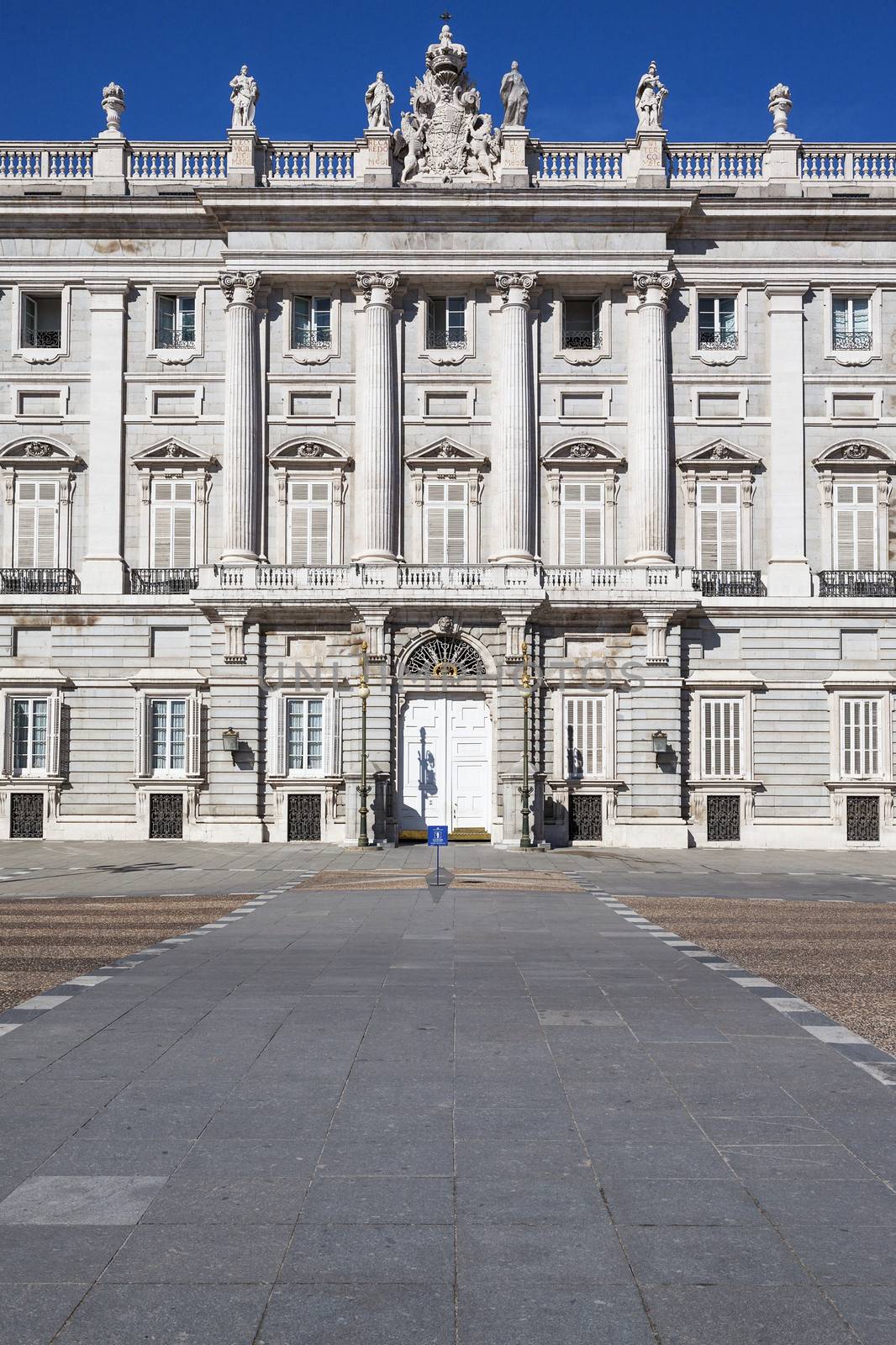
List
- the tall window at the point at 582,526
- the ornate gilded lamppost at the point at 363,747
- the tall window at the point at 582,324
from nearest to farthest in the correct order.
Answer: the ornate gilded lamppost at the point at 363,747
the tall window at the point at 582,526
the tall window at the point at 582,324

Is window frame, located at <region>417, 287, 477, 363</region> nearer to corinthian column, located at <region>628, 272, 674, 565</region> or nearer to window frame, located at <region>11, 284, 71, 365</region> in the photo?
corinthian column, located at <region>628, 272, 674, 565</region>

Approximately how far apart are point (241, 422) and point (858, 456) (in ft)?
66.4

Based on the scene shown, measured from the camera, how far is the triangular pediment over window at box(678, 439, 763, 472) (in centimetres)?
4128

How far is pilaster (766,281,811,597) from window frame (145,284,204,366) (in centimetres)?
1895

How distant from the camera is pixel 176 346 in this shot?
42375mm

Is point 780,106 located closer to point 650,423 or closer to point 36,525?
point 650,423

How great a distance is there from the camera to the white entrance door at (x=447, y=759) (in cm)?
4031

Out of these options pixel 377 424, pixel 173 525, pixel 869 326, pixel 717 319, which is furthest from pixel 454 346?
pixel 869 326

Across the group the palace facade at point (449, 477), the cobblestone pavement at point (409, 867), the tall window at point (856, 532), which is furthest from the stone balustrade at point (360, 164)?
the cobblestone pavement at point (409, 867)

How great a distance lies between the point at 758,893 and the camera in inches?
1030

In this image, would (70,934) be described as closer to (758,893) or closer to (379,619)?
(758,893)

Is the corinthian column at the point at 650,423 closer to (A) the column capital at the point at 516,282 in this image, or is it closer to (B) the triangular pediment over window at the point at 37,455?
(A) the column capital at the point at 516,282

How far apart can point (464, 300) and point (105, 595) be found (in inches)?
607

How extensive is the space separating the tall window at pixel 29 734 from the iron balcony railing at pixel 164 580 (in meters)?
5.00
